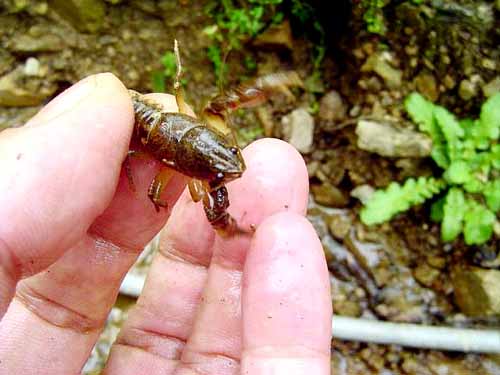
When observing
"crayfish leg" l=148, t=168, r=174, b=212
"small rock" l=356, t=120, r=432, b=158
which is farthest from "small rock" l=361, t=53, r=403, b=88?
"crayfish leg" l=148, t=168, r=174, b=212

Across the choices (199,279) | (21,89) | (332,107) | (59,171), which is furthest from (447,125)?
(21,89)

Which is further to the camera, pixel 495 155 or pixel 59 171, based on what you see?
pixel 495 155

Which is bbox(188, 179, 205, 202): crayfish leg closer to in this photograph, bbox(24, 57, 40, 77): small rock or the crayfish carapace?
the crayfish carapace

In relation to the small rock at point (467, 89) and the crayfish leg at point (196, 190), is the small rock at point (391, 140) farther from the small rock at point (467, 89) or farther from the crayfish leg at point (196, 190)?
the crayfish leg at point (196, 190)

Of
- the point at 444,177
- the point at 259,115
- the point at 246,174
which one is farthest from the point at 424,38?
the point at 246,174

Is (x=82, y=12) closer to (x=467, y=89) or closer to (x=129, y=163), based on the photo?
(x=129, y=163)

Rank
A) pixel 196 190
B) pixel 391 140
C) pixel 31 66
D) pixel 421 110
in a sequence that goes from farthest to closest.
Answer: pixel 31 66, pixel 391 140, pixel 421 110, pixel 196 190
